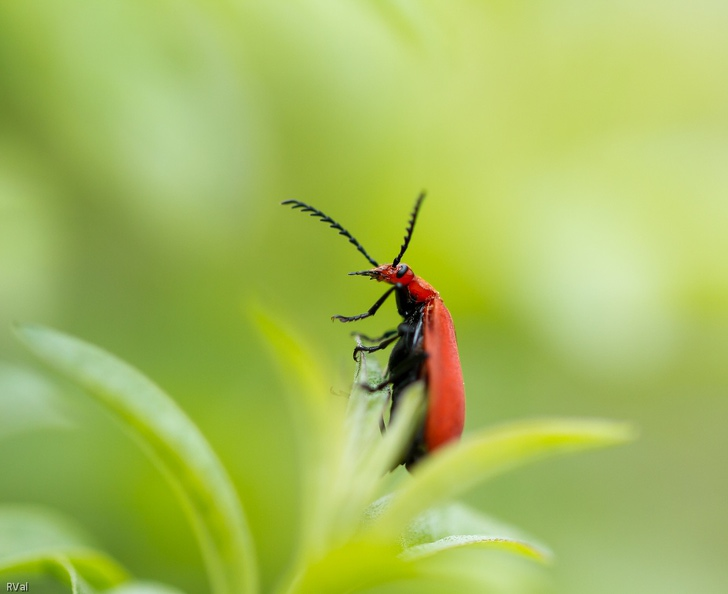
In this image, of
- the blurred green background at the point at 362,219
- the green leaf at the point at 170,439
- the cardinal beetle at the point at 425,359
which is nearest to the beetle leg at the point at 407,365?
the cardinal beetle at the point at 425,359

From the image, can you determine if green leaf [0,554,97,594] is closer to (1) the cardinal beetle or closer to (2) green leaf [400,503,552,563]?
(2) green leaf [400,503,552,563]

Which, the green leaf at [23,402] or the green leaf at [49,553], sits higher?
the green leaf at [23,402]

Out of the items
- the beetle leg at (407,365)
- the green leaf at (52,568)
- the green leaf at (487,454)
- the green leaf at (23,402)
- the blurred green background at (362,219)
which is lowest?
the green leaf at (52,568)

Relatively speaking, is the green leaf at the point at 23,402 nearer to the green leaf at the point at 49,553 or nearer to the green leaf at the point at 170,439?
the green leaf at the point at 49,553

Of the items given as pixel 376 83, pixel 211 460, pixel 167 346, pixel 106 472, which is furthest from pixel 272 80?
pixel 211 460

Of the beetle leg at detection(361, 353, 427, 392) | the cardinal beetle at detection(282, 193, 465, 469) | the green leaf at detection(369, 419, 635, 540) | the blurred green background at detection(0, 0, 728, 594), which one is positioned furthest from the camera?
the blurred green background at detection(0, 0, 728, 594)

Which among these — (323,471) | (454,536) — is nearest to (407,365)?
(454,536)

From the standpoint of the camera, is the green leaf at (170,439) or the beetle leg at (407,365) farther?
the beetle leg at (407,365)

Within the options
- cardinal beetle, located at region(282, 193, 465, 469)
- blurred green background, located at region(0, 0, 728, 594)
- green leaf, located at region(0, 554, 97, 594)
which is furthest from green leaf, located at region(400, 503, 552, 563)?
green leaf, located at region(0, 554, 97, 594)

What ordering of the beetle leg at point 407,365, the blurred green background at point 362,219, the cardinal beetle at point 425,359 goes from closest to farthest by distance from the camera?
the cardinal beetle at point 425,359
the beetle leg at point 407,365
the blurred green background at point 362,219
